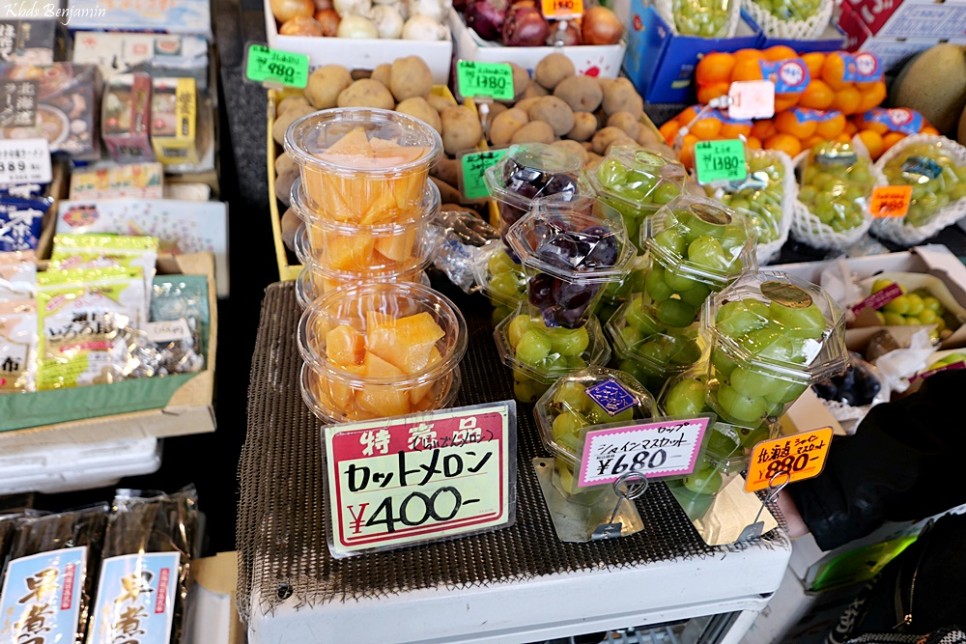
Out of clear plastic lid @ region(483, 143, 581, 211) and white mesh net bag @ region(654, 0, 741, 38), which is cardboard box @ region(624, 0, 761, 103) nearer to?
white mesh net bag @ region(654, 0, 741, 38)

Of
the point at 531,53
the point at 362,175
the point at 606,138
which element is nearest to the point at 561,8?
the point at 531,53

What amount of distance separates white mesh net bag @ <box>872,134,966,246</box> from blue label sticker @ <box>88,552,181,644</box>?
7.22ft

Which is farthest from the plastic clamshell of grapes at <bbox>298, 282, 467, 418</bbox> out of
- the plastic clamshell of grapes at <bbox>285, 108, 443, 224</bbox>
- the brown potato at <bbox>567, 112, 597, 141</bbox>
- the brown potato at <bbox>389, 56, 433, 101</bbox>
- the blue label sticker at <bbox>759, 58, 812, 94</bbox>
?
the blue label sticker at <bbox>759, 58, 812, 94</bbox>

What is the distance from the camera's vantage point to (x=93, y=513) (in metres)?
1.39

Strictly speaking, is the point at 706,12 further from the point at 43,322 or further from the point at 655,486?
the point at 43,322

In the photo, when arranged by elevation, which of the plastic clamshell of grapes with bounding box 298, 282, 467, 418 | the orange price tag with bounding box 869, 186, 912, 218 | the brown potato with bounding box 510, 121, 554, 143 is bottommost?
the orange price tag with bounding box 869, 186, 912, 218

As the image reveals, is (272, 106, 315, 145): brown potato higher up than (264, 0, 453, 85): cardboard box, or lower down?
lower down

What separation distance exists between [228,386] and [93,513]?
58 cm

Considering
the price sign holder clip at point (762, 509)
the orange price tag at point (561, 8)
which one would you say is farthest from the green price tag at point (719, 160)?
the price sign holder clip at point (762, 509)

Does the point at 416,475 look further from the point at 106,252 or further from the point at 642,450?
the point at 106,252

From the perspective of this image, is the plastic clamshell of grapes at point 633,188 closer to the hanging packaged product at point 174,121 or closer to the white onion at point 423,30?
the white onion at point 423,30

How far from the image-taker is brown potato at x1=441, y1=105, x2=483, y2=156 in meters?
1.70

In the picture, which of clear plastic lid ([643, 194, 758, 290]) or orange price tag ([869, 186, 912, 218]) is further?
orange price tag ([869, 186, 912, 218])

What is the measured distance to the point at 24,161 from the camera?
178 centimetres
